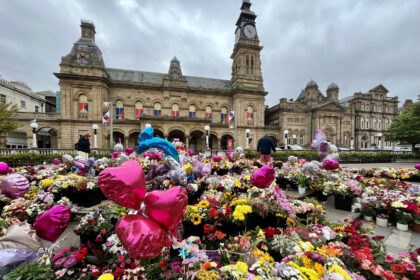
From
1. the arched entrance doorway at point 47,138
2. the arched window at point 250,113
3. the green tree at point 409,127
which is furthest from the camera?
the arched window at point 250,113

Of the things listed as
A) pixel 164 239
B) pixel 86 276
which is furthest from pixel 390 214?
pixel 86 276

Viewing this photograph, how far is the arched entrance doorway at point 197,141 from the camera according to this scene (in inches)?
957

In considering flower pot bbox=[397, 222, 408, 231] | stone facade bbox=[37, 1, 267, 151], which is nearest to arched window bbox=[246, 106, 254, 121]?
stone facade bbox=[37, 1, 267, 151]

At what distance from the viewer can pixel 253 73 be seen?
26.6 meters

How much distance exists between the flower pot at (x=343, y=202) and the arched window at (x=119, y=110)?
2463 centimetres

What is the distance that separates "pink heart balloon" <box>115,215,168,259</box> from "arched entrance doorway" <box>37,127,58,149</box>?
96.0 feet

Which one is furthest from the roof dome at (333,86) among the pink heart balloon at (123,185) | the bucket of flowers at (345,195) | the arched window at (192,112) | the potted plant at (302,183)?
the pink heart balloon at (123,185)

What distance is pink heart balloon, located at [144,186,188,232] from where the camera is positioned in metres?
1.16

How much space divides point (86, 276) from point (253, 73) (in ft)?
95.4

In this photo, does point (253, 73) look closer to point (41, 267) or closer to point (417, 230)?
point (417, 230)

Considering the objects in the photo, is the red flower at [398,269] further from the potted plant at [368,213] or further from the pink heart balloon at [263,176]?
the potted plant at [368,213]

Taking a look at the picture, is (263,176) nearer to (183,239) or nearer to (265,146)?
(183,239)

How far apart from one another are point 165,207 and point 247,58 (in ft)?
97.2

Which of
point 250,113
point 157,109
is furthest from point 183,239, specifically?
point 250,113
